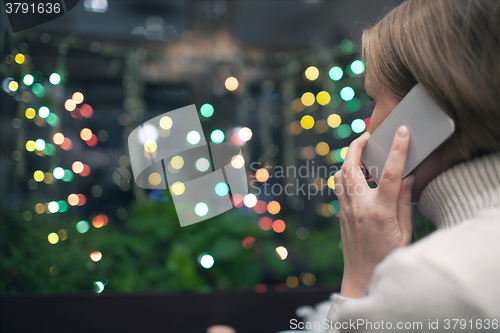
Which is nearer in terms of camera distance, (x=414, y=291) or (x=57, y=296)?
(x=414, y=291)

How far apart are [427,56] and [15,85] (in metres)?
1.53

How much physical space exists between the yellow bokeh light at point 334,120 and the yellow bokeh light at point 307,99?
0.14 metres

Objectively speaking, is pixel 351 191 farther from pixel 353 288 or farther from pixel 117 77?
pixel 117 77

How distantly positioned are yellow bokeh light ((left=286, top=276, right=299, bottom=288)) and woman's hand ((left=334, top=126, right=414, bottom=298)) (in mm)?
856

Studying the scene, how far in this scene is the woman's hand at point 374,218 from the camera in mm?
557

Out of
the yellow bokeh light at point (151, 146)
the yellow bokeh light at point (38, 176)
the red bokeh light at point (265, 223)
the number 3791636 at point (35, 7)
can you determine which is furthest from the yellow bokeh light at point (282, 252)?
the number 3791636 at point (35, 7)

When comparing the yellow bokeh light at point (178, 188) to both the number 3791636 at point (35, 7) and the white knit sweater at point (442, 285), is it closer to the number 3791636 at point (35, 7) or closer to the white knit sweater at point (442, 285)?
the number 3791636 at point (35, 7)

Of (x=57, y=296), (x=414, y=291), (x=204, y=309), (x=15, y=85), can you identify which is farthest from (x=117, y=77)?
(x=414, y=291)

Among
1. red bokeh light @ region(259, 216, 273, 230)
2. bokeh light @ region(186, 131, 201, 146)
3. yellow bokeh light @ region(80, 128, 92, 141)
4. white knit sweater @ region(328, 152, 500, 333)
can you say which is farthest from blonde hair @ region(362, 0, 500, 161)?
yellow bokeh light @ region(80, 128, 92, 141)

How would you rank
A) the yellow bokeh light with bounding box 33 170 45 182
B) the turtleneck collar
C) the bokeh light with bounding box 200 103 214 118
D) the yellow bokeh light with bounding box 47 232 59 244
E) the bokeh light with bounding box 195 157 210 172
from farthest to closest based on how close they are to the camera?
the bokeh light with bounding box 200 103 214 118
the yellow bokeh light with bounding box 33 170 45 182
the yellow bokeh light with bounding box 47 232 59 244
the bokeh light with bounding box 195 157 210 172
the turtleneck collar

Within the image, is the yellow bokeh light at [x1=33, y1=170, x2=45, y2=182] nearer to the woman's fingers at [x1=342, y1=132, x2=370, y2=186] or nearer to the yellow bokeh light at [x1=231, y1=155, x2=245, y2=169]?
the yellow bokeh light at [x1=231, y1=155, x2=245, y2=169]

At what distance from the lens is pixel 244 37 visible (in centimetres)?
169

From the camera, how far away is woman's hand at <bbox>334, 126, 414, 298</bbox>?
0.56 meters

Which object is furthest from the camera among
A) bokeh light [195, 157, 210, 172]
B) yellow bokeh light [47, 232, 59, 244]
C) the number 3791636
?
yellow bokeh light [47, 232, 59, 244]
